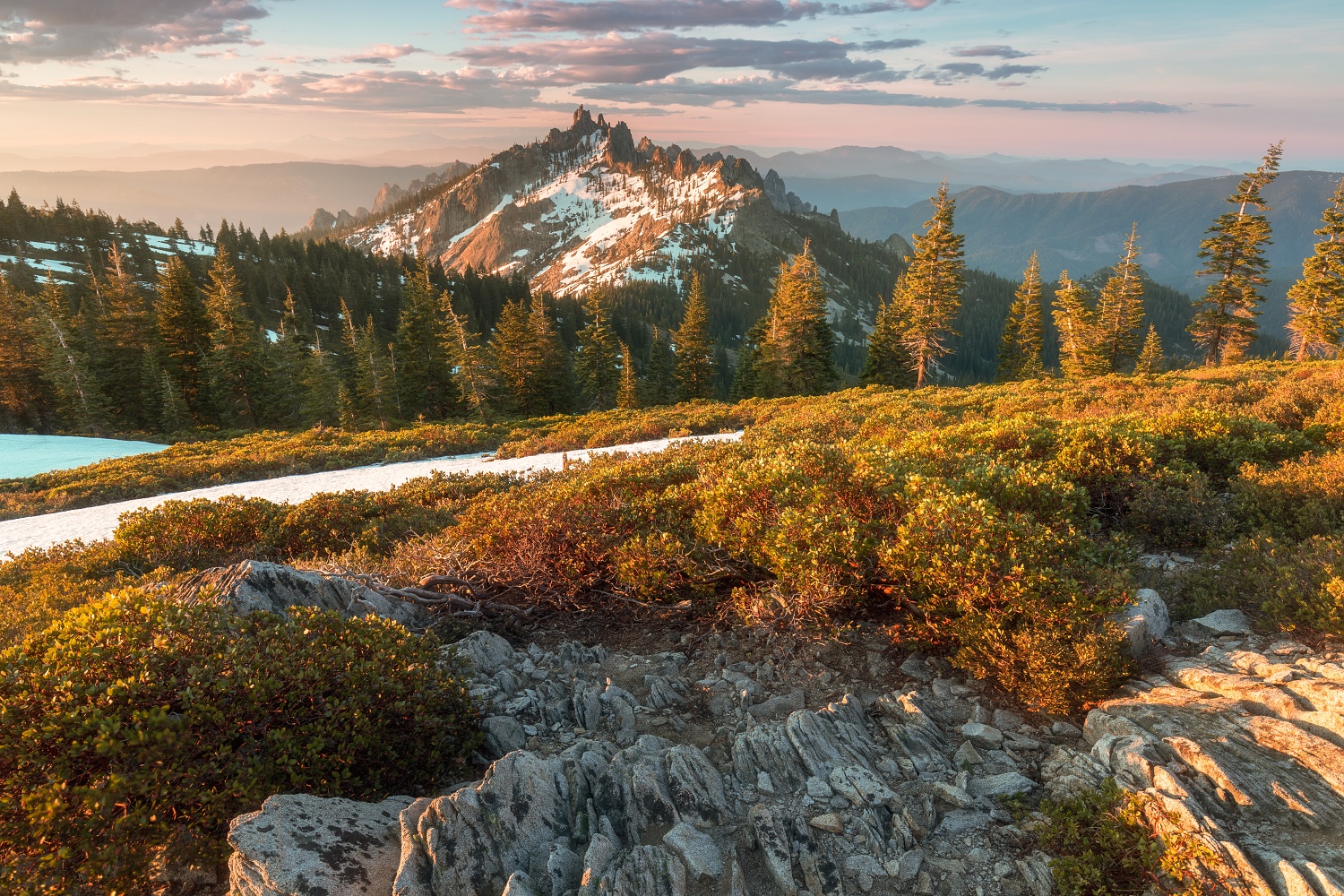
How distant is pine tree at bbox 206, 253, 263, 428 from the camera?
47.8 m

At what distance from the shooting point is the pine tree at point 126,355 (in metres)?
49.4

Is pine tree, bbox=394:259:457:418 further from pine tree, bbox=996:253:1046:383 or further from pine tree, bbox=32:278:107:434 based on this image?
pine tree, bbox=996:253:1046:383

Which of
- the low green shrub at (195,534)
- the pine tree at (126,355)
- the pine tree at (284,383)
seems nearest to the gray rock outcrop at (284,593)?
the low green shrub at (195,534)

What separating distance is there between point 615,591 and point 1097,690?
5.05 meters

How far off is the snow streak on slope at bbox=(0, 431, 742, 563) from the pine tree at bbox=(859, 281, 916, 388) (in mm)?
39741

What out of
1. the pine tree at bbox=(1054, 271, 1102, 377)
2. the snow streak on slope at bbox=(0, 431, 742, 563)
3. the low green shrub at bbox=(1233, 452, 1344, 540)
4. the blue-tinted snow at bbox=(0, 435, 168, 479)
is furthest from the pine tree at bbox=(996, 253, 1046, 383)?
the blue-tinted snow at bbox=(0, 435, 168, 479)

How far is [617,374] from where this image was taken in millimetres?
59344

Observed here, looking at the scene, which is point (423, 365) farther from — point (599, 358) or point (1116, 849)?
point (1116, 849)

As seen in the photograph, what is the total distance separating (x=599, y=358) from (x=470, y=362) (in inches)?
579

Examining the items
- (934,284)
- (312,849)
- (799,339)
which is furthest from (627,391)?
(312,849)

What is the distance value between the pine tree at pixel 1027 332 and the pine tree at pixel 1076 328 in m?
3.84

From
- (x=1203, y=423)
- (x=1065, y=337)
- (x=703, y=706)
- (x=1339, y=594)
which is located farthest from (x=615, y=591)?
(x=1065, y=337)

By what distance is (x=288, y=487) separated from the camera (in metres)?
17.7

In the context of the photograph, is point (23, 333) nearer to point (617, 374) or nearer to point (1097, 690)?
point (617, 374)
